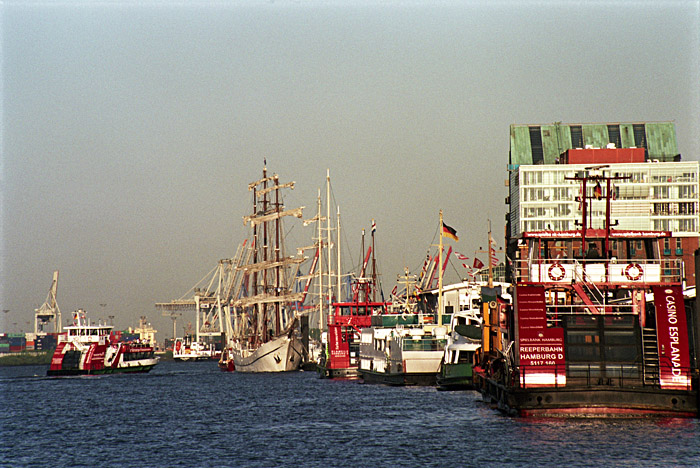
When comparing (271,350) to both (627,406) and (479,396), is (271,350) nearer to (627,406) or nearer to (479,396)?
(479,396)

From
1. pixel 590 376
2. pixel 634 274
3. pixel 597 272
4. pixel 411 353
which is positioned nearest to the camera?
pixel 590 376

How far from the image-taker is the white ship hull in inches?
5443

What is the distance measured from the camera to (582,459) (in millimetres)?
38312

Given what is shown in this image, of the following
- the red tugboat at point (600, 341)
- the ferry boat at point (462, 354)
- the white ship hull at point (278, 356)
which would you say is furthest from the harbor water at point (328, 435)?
the white ship hull at point (278, 356)

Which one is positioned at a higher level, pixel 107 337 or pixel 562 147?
pixel 562 147

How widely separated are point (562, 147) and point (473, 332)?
10486 centimetres

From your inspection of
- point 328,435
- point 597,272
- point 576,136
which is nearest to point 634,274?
point 597,272

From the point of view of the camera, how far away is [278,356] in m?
138

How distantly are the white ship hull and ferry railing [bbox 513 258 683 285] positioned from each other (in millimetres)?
91382

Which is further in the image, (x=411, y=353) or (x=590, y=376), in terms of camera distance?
(x=411, y=353)

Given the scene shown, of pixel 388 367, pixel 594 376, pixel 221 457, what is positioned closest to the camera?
pixel 221 457

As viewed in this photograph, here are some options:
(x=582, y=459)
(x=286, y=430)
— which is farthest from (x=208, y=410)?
(x=582, y=459)

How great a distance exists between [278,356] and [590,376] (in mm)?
93568

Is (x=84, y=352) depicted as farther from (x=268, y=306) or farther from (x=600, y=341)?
(x=600, y=341)
